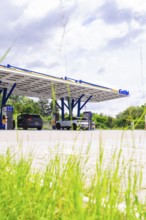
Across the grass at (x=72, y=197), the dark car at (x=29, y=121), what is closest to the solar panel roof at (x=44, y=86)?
the dark car at (x=29, y=121)

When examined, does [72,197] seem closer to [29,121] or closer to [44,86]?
[29,121]

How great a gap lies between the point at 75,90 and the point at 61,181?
25528 mm

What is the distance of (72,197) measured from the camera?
1.58 meters

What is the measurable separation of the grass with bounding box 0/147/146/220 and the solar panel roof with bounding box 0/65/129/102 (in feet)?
57.1

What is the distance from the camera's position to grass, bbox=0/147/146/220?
147 centimetres

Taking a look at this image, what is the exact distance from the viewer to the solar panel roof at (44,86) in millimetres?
21703

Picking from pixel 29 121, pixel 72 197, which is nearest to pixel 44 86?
pixel 29 121

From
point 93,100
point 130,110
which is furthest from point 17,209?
point 93,100

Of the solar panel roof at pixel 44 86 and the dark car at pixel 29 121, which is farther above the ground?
the solar panel roof at pixel 44 86

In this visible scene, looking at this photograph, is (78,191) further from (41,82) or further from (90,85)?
(90,85)

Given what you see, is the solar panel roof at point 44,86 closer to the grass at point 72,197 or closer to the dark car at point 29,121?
the dark car at point 29,121

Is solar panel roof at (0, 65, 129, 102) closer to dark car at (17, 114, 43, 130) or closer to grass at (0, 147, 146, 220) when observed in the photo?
dark car at (17, 114, 43, 130)

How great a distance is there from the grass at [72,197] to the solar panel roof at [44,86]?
17418 millimetres

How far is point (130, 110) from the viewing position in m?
2.15
